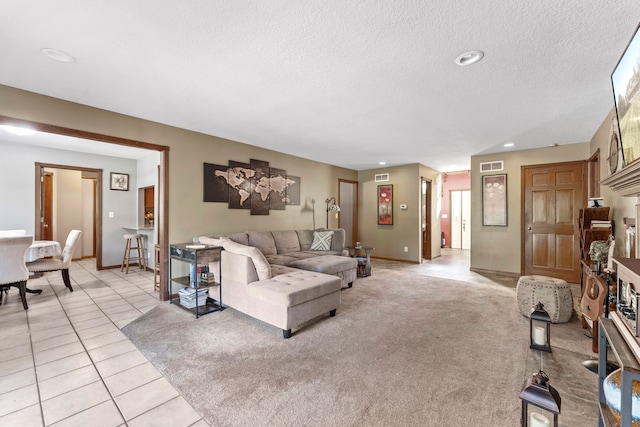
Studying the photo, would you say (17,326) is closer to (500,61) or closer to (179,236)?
(179,236)

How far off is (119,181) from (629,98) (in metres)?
7.59

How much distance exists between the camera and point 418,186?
6.52 meters

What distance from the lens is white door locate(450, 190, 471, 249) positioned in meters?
9.08

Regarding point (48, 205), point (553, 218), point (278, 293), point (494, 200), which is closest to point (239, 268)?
point (278, 293)

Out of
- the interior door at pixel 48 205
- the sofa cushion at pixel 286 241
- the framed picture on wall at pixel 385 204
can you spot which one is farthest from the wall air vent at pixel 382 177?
the interior door at pixel 48 205

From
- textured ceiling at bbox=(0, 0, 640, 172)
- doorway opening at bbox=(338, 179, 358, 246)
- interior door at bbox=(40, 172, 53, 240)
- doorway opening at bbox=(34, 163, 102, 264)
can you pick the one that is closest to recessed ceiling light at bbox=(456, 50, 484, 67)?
textured ceiling at bbox=(0, 0, 640, 172)

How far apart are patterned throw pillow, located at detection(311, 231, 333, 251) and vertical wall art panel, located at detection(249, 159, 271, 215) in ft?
3.62

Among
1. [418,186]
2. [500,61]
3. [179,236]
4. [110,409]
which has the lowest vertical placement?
[110,409]

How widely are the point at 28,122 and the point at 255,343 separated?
3.20 m

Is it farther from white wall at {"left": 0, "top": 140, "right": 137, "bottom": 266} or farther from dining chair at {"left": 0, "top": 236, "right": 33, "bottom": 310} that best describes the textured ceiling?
white wall at {"left": 0, "top": 140, "right": 137, "bottom": 266}

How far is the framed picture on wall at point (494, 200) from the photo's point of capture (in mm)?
5332

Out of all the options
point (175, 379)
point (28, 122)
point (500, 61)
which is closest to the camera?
point (175, 379)

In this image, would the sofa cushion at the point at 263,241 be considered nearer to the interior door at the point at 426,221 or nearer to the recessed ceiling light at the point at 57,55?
the recessed ceiling light at the point at 57,55

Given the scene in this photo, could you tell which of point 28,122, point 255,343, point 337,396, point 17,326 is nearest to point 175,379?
point 255,343
